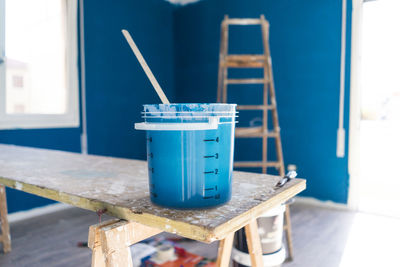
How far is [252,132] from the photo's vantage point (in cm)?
227

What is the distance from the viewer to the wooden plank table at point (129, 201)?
613mm

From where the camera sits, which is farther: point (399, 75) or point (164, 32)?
point (399, 75)

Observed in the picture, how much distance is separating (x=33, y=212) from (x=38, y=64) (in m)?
1.25

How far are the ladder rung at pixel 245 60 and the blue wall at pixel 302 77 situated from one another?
3.01 feet

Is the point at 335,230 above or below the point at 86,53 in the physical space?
below

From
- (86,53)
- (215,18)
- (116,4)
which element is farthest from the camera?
(215,18)

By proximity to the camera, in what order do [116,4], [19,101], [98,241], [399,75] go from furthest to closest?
[399,75] < [116,4] < [19,101] < [98,241]

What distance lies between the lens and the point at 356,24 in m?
2.81

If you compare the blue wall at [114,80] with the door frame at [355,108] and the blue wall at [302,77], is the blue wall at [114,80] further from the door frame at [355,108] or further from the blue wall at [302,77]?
the door frame at [355,108]

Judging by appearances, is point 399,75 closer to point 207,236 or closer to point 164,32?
point 164,32

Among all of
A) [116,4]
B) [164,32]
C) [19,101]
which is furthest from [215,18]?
[19,101]

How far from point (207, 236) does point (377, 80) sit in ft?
18.7

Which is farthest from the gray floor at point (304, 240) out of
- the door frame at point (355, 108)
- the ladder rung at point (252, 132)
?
the ladder rung at point (252, 132)

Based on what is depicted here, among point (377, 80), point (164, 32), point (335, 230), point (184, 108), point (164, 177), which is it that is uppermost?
point (164, 32)
